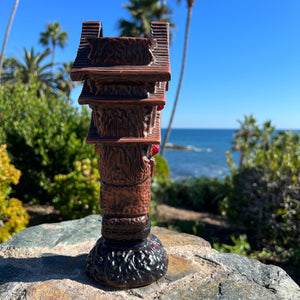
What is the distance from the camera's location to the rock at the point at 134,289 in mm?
2008

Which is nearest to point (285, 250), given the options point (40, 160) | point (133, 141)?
point (133, 141)

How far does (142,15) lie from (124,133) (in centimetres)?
1409

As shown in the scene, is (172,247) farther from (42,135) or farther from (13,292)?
(42,135)

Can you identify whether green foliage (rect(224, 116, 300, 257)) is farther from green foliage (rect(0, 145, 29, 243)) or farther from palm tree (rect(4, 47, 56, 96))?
palm tree (rect(4, 47, 56, 96))

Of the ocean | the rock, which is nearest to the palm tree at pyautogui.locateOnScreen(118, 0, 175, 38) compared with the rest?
the ocean

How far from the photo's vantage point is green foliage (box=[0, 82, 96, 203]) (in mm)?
6078

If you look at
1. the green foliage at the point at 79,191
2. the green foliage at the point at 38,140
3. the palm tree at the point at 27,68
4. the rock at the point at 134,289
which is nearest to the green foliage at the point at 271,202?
the rock at the point at 134,289

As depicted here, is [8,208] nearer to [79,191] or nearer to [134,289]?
[79,191]

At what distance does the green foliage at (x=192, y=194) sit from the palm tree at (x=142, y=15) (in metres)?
8.14

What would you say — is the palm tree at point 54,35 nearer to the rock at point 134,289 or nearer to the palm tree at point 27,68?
the palm tree at point 27,68

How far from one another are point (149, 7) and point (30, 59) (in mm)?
10375

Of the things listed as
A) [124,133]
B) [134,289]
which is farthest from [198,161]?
A: [124,133]

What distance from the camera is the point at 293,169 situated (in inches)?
184

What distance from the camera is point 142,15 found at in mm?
14312
